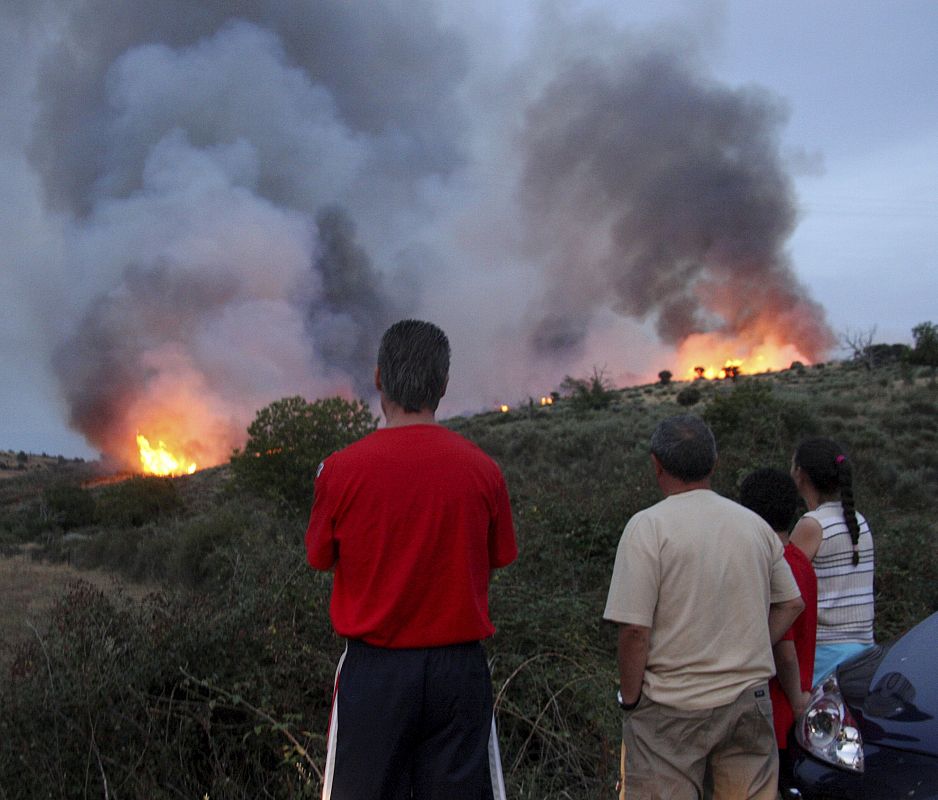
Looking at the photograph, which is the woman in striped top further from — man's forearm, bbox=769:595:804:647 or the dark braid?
man's forearm, bbox=769:595:804:647

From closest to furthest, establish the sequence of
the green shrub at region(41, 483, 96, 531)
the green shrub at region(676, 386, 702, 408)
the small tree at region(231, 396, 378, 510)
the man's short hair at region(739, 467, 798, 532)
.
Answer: the man's short hair at region(739, 467, 798, 532) → the small tree at region(231, 396, 378, 510) → the green shrub at region(41, 483, 96, 531) → the green shrub at region(676, 386, 702, 408)

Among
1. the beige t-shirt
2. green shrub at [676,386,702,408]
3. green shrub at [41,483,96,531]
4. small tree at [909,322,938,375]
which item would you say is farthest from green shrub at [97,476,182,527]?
small tree at [909,322,938,375]

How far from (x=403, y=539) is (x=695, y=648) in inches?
42.4

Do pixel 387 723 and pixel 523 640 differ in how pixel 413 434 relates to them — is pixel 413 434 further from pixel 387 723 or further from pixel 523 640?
pixel 523 640

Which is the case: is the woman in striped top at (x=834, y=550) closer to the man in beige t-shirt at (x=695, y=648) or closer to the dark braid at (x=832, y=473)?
the dark braid at (x=832, y=473)

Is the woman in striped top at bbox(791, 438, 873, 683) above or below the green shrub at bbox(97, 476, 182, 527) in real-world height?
below

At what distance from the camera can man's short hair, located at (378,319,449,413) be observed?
2.36 meters

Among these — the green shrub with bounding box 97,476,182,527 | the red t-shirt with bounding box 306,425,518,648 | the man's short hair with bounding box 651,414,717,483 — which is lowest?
the red t-shirt with bounding box 306,425,518,648

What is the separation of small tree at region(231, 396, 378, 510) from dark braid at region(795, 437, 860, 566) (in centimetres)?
1189

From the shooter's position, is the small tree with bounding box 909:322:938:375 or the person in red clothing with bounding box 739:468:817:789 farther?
the small tree with bounding box 909:322:938:375

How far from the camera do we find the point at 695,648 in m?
2.54

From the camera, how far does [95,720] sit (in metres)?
3.46

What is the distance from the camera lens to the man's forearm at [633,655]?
8.27 feet

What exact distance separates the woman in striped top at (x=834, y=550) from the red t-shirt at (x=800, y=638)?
12.3 inches
